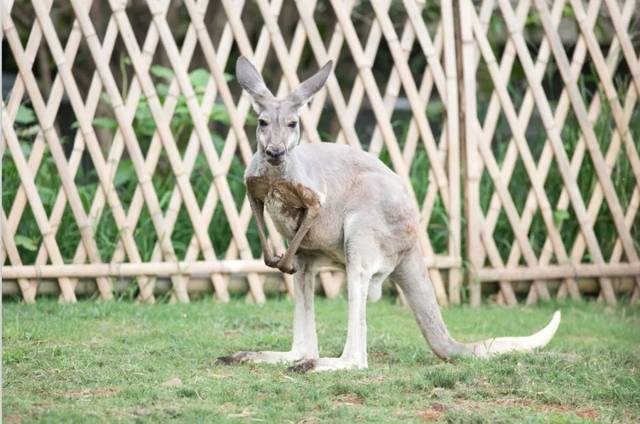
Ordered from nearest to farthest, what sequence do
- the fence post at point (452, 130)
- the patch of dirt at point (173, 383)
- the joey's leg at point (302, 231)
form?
the patch of dirt at point (173, 383) < the joey's leg at point (302, 231) < the fence post at point (452, 130)

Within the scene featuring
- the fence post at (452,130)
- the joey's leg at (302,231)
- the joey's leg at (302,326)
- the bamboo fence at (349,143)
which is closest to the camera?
the joey's leg at (302,231)

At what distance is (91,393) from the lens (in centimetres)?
384

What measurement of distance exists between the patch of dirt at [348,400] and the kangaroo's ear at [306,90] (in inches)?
45.1

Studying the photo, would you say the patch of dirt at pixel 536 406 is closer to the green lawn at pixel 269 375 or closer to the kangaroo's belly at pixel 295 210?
the green lawn at pixel 269 375

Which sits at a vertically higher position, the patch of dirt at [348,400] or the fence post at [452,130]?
the fence post at [452,130]

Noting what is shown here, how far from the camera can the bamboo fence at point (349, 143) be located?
6129 millimetres

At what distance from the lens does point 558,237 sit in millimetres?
6672

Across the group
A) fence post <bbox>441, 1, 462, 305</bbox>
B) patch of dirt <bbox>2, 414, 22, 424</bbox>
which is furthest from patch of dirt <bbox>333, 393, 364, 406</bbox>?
fence post <bbox>441, 1, 462, 305</bbox>

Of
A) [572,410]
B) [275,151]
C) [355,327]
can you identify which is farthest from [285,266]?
[572,410]

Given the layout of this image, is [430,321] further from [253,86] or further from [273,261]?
[253,86]

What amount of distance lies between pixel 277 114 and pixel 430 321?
4.03 feet

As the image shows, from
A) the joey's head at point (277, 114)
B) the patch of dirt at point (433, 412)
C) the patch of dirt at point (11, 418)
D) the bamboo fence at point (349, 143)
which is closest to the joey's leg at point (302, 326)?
the joey's head at point (277, 114)

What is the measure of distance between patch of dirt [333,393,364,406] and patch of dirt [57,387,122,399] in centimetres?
80

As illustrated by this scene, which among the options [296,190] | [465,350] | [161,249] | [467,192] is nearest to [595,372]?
[465,350]
